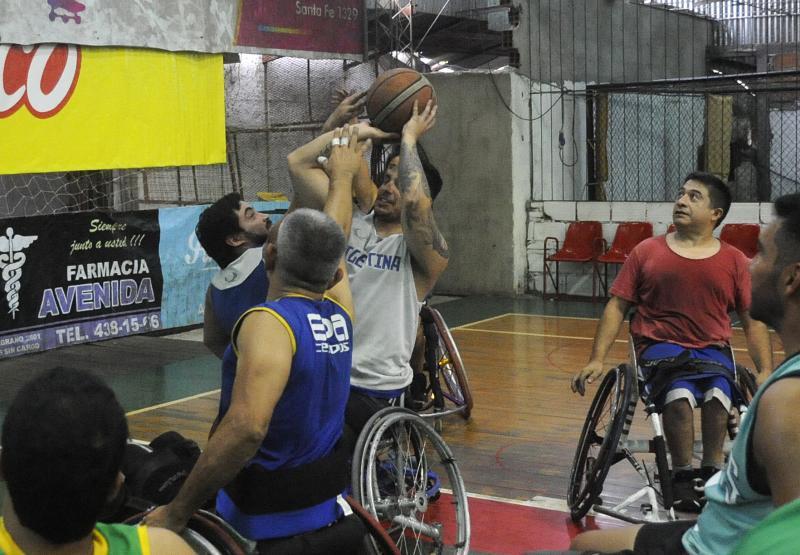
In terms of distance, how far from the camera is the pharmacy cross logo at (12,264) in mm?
8453

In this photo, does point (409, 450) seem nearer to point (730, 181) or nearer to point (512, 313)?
point (512, 313)

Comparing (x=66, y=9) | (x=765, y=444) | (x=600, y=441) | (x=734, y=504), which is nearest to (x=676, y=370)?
(x=600, y=441)

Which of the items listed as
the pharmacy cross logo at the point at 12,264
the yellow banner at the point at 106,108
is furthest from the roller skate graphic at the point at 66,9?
the pharmacy cross logo at the point at 12,264

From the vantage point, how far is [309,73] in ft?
39.5

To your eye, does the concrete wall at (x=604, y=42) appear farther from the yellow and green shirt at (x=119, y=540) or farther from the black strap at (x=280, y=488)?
the yellow and green shirt at (x=119, y=540)

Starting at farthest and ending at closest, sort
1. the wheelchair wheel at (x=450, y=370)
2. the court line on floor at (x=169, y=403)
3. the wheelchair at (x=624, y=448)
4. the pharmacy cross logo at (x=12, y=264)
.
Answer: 1. the pharmacy cross logo at (x=12, y=264)
2. the court line on floor at (x=169, y=403)
3. the wheelchair wheel at (x=450, y=370)
4. the wheelchair at (x=624, y=448)

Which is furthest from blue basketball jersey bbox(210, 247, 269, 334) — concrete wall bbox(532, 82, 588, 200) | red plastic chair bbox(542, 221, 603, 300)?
concrete wall bbox(532, 82, 588, 200)

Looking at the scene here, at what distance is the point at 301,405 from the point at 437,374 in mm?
3835

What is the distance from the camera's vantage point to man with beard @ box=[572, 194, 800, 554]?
6.13 ft

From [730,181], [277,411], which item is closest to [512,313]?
[730,181]

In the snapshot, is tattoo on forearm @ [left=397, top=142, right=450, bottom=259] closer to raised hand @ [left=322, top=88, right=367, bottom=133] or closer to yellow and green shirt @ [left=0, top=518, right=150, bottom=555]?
raised hand @ [left=322, top=88, right=367, bottom=133]

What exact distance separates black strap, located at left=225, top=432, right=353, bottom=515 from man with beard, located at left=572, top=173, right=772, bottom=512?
2.01m

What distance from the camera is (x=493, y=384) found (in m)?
7.77

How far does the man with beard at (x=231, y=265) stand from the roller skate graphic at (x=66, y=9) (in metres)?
5.23
